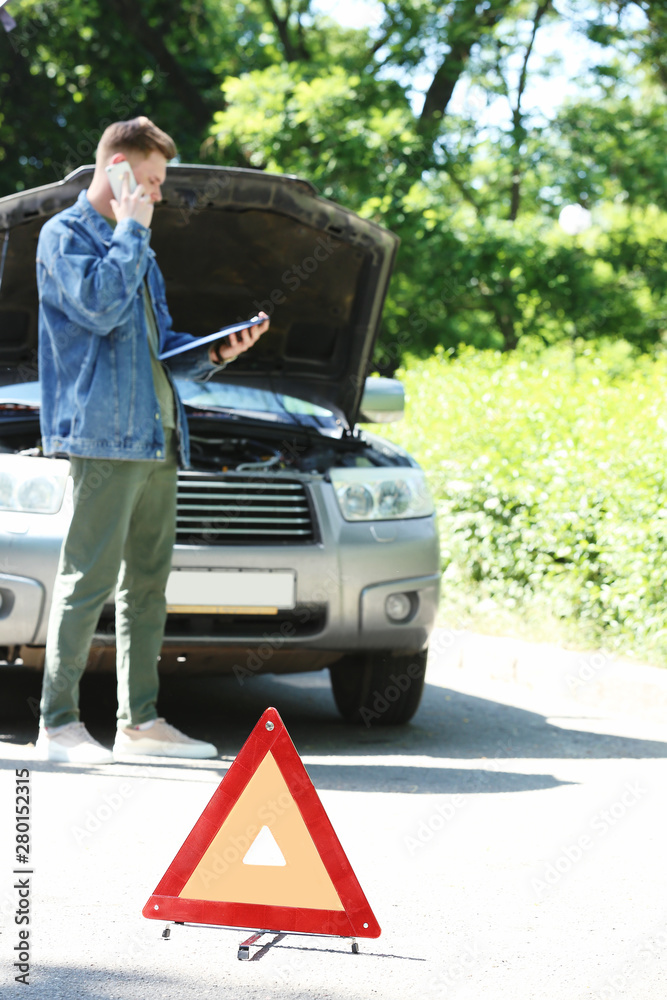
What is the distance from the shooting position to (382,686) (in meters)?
4.92

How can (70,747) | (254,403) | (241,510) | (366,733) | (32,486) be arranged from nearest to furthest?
(70,747) < (32,486) < (241,510) < (366,733) < (254,403)

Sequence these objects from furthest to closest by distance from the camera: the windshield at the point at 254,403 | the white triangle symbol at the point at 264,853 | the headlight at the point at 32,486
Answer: the windshield at the point at 254,403 → the headlight at the point at 32,486 → the white triangle symbol at the point at 264,853

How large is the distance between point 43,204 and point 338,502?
1643 millimetres

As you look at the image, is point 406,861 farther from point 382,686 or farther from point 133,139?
point 133,139

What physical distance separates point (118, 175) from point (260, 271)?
149 centimetres

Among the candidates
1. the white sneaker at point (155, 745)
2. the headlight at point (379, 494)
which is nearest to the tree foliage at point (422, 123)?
the headlight at point (379, 494)

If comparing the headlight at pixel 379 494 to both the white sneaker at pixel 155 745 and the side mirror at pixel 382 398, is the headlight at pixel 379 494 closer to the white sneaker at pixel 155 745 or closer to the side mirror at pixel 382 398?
the side mirror at pixel 382 398

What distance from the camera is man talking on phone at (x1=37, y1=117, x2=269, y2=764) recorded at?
389cm

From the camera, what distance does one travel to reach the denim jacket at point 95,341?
384 centimetres

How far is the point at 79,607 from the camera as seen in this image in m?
3.91

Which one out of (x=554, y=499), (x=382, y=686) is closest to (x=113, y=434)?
(x=382, y=686)

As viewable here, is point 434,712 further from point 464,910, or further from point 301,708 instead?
point 464,910

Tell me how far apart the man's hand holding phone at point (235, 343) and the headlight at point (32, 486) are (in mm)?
696

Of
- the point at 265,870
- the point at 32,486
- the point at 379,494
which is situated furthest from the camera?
the point at 379,494
